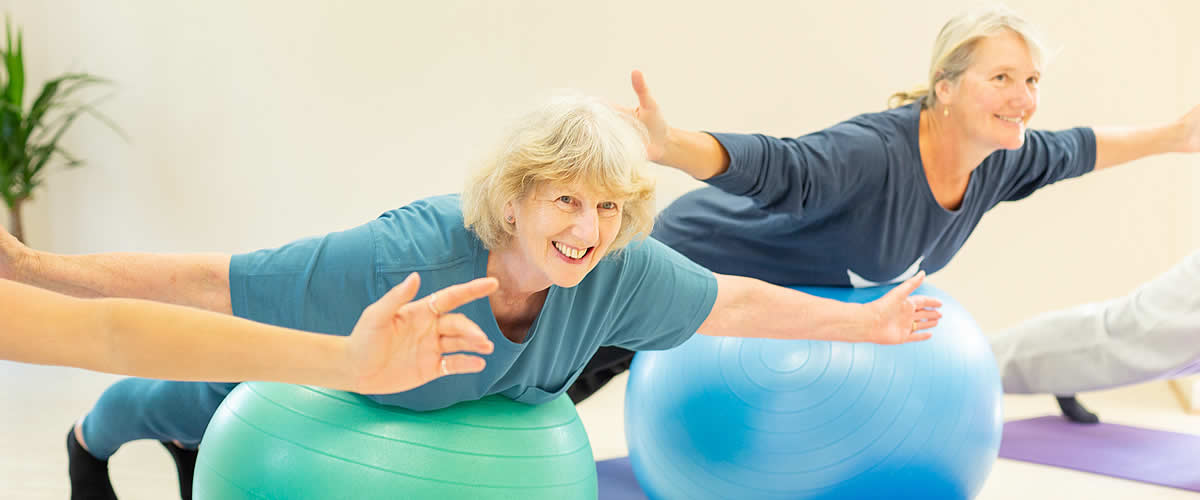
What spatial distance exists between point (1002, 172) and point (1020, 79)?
0.90 feet

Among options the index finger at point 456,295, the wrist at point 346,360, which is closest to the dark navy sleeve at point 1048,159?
the index finger at point 456,295

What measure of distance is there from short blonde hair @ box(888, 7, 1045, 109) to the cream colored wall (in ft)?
4.22

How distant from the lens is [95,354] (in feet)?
3.43

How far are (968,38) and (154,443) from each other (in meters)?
2.49

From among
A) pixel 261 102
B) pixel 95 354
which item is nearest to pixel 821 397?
pixel 95 354

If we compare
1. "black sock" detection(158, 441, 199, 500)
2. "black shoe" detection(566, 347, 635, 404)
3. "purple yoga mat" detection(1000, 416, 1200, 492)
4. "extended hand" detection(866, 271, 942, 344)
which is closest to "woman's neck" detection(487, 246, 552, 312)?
"extended hand" detection(866, 271, 942, 344)

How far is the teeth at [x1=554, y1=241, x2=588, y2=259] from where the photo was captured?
152 centimetres

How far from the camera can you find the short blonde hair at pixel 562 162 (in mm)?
1473

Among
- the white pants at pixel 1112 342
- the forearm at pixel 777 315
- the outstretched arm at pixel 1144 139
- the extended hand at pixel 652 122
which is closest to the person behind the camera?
the forearm at pixel 777 315

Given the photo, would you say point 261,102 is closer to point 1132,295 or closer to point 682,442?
point 682,442

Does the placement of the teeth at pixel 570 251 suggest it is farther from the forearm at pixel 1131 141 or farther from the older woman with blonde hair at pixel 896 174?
the forearm at pixel 1131 141

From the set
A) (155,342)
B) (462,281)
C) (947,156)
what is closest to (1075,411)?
(947,156)

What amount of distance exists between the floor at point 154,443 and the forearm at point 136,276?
3.99 ft

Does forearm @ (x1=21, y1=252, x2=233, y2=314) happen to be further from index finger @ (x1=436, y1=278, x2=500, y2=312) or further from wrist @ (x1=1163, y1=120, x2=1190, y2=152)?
wrist @ (x1=1163, y1=120, x2=1190, y2=152)
